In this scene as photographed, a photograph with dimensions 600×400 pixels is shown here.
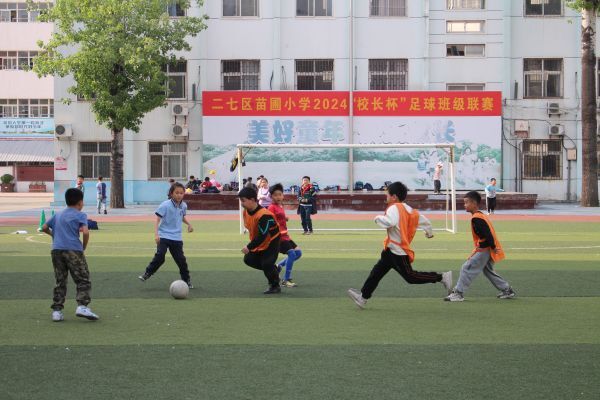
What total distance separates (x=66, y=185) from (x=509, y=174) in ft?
72.0

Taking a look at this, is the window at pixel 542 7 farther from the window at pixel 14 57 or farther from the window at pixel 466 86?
the window at pixel 14 57

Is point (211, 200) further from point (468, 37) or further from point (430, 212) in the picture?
point (468, 37)

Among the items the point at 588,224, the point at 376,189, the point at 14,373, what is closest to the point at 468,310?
the point at 14,373

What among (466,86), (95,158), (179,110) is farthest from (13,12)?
(466,86)

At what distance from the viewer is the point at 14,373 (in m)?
8.02

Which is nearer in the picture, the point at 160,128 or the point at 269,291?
the point at 269,291

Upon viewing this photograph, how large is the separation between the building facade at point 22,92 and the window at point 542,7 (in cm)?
4226

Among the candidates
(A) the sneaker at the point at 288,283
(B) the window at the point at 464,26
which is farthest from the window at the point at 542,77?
(A) the sneaker at the point at 288,283

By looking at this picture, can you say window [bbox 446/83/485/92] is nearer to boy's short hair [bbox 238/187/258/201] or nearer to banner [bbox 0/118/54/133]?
boy's short hair [bbox 238/187/258/201]

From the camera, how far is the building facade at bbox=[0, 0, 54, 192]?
7650cm

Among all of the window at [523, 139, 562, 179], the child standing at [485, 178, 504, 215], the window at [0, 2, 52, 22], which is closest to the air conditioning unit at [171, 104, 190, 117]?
the child standing at [485, 178, 504, 215]

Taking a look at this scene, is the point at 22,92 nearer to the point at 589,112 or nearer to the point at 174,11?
the point at 174,11

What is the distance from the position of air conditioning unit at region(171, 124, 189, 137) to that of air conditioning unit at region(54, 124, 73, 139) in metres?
5.09

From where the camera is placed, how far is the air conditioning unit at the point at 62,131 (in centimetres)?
4647
